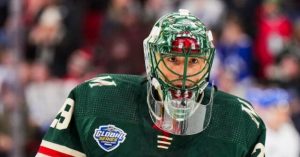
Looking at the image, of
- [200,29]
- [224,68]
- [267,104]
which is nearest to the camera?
[200,29]

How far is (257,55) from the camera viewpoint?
33.3 ft

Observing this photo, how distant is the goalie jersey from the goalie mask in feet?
0.13

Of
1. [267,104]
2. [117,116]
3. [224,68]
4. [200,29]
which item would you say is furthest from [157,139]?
[224,68]

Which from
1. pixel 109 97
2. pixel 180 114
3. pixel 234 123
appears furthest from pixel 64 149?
pixel 234 123

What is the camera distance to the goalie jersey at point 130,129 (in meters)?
3.68

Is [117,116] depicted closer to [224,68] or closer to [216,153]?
[216,153]

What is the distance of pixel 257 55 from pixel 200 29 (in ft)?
21.5

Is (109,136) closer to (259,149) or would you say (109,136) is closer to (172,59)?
(172,59)

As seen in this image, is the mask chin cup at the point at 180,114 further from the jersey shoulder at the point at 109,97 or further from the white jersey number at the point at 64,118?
the white jersey number at the point at 64,118

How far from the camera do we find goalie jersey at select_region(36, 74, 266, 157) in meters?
3.68

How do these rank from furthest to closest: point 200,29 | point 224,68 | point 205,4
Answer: point 205,4, point 224,68, point 200,29

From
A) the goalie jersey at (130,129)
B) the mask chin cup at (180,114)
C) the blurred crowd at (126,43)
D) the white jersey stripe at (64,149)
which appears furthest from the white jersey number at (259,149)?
the blurred crowd at (126,43)

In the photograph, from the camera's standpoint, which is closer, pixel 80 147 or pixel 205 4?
pixel 80 147

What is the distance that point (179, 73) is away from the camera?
3539 mm
